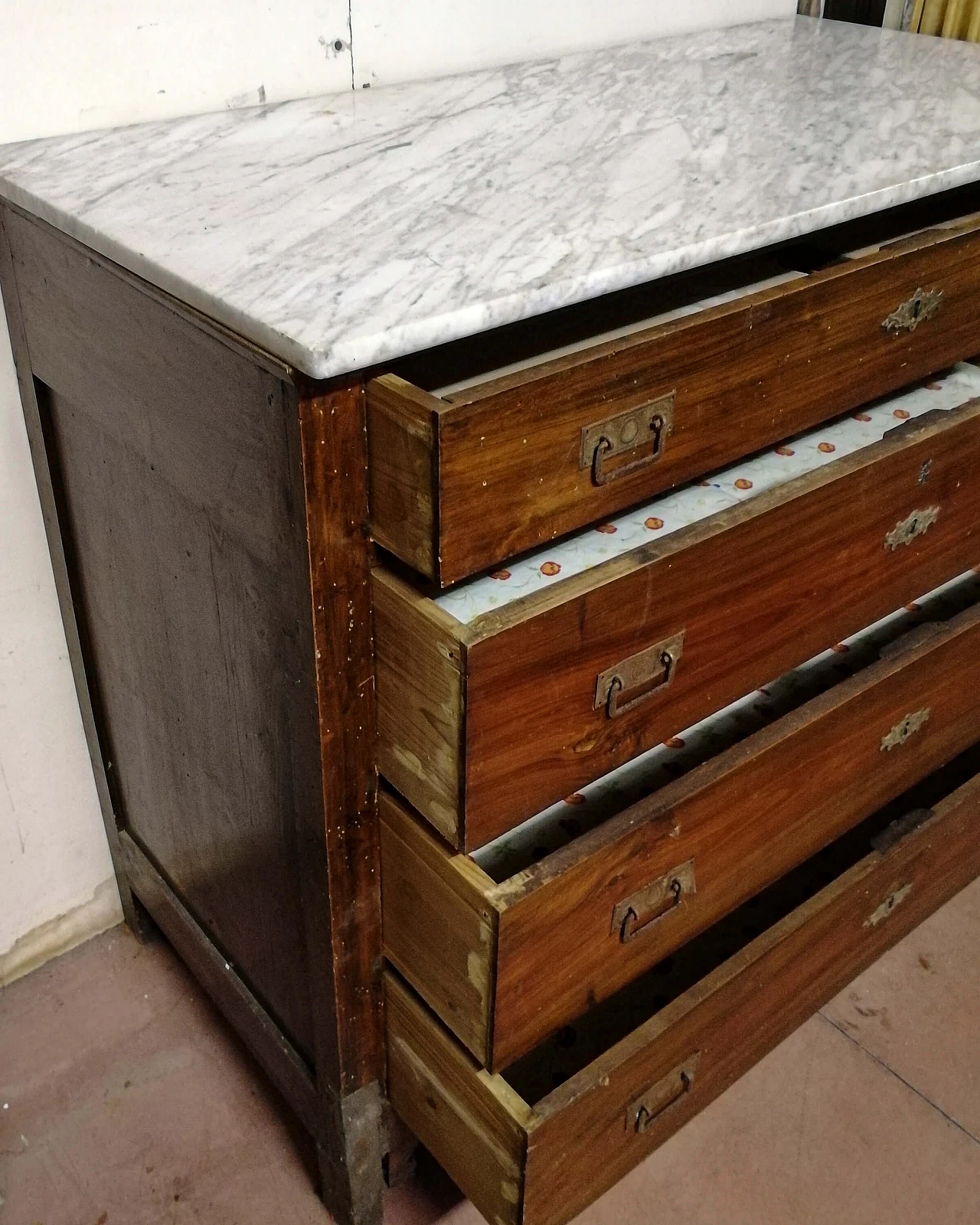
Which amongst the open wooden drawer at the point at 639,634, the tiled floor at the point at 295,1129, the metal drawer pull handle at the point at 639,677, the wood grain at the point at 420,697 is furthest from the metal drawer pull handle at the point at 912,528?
the tiled floor at the point at 295,1129

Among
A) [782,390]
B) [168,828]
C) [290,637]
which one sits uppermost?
[782,390]

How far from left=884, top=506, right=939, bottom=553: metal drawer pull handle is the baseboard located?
3.19ft

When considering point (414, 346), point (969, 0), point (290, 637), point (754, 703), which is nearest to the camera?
point (414, 346)

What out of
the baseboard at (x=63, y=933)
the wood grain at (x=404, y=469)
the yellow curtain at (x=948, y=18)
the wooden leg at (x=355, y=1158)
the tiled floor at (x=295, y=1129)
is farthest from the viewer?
the yellow curtain at (x=948, y=18)

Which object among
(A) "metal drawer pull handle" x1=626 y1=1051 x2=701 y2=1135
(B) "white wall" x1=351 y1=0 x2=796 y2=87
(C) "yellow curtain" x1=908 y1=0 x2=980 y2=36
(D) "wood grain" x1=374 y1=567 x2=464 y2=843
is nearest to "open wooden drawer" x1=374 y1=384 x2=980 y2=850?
(D) "wood grain" x1=374 y1=567 x2=464 y2=843

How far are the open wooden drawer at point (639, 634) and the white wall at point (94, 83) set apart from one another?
20.7 inches

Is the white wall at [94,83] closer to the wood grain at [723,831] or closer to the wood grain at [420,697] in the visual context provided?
the wood grain at [420,697]

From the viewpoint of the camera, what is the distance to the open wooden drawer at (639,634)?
741 millimetres

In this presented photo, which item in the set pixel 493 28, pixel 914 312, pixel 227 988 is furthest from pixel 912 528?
pixel 227 988

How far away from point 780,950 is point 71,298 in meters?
0.82

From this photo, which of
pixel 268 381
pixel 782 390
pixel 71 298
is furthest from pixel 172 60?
pixel 782 390

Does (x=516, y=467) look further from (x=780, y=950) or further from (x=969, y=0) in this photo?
(x=969, y=0)

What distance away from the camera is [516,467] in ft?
2.34

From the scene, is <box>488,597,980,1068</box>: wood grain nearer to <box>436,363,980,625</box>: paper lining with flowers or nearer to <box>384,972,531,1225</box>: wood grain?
<box>384,972,531,1225</box>: wood grain
